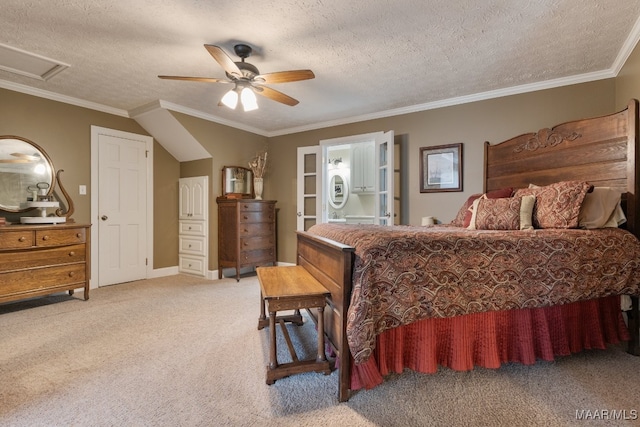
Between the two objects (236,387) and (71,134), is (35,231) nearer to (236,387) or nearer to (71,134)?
(71,134)

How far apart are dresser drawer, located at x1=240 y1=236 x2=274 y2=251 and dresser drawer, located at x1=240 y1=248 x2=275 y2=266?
60mm

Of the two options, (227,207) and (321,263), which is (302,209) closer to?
(227,207)

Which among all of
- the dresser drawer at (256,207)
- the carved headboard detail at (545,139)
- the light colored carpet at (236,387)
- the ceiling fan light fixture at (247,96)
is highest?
the ceiling fan light fixture at (247,96)

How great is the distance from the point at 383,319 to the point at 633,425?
122cm

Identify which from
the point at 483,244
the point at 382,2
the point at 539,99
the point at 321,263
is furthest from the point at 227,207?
the point at 539,99

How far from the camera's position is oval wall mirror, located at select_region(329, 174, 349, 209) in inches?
242

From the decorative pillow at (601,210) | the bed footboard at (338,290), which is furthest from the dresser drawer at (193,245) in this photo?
the decorative pillow at (601,210)

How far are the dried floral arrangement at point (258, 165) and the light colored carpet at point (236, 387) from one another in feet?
9.54

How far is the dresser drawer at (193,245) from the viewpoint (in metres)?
4.63

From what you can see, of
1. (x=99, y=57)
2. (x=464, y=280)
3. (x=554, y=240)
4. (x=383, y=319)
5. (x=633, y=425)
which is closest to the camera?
(x=633, y=425)

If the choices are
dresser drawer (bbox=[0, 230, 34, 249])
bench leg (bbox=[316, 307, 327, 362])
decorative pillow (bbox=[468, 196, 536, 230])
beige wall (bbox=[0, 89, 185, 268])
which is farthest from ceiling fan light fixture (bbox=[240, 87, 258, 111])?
beige wall (bbox=[0, 89, 185, 268])

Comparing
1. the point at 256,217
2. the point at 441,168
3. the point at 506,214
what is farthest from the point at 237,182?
the point at 506,214

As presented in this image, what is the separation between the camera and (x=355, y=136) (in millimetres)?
4523

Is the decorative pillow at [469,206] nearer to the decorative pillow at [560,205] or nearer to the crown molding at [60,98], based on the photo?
the decorative pillow at [560,205]
